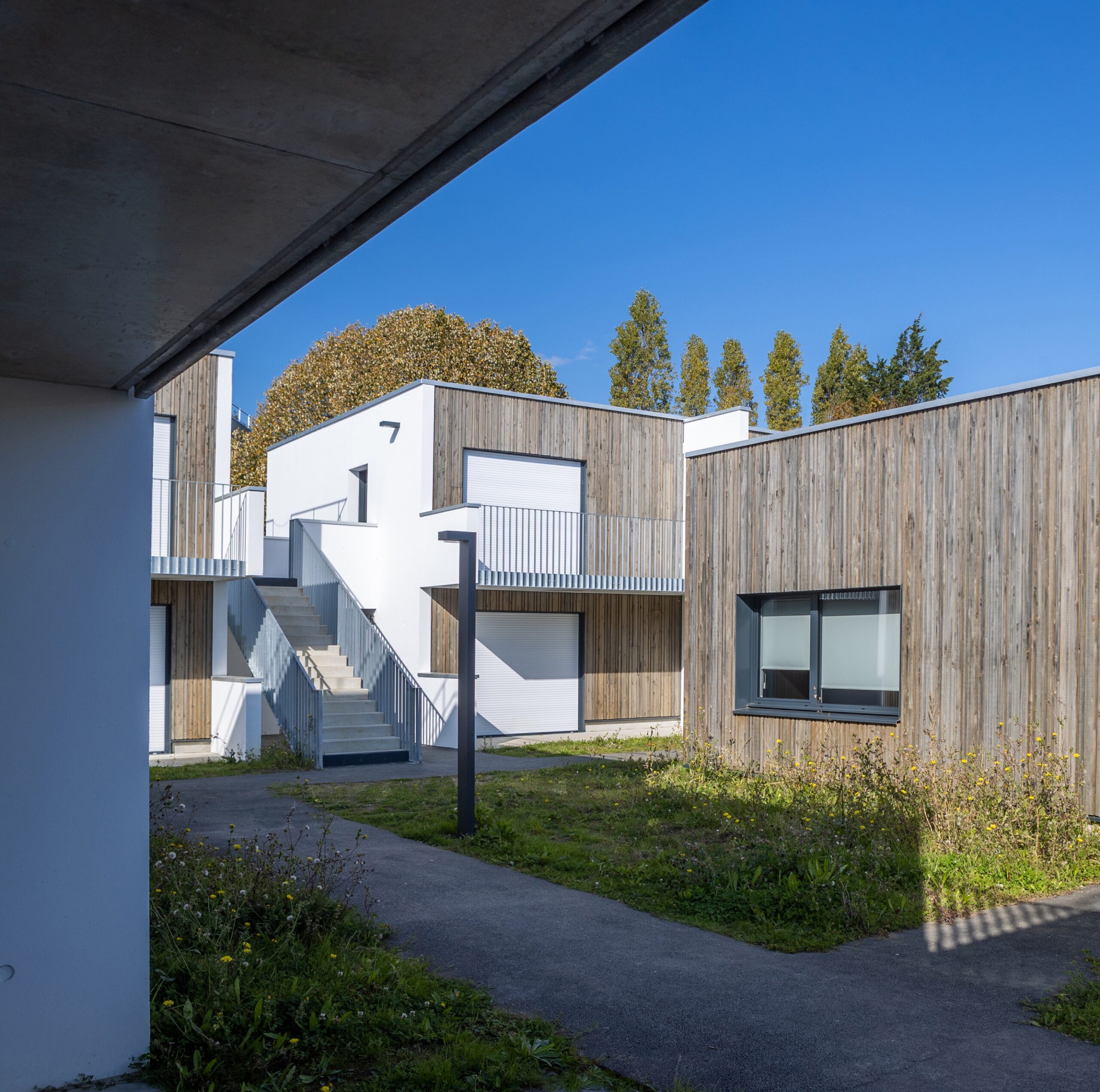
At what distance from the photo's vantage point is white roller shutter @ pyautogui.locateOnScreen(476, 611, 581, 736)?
20250 mm

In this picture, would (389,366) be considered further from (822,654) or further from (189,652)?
(822,654)

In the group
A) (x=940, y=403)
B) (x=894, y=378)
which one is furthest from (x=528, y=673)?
(x=894, y=378)

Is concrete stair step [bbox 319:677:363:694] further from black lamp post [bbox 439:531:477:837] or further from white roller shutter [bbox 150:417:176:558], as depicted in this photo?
black lamp post [bbox 439:531:477:837]

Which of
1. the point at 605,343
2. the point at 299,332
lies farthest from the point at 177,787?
the point at 605,343

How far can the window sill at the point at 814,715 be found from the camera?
10.7 m

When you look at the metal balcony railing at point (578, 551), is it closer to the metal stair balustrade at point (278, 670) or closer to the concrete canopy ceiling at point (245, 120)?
the metal stair balustrade at point (278, 670)

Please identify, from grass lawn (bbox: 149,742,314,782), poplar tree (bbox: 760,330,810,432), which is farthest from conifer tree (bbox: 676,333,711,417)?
grass lawn (bbox: 149,742,314,782)

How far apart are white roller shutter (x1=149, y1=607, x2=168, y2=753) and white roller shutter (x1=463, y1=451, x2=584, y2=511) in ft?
19.2

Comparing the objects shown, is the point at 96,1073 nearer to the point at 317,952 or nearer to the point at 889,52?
the point at 317,952

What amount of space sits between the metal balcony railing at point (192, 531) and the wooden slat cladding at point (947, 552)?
724cm

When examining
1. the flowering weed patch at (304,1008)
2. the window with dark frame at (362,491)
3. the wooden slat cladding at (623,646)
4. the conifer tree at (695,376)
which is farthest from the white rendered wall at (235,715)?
the conifer tree at (695,376)

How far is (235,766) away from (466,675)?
6.20 meters

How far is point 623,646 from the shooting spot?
2172 cm

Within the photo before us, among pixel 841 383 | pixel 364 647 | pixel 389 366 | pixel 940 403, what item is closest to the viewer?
pixel 940 403
